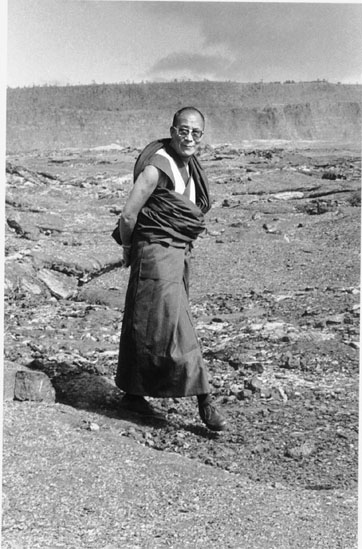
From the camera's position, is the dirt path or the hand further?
the hand

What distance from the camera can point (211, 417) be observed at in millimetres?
3625

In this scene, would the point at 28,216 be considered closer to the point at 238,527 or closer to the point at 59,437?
the point at 59,437

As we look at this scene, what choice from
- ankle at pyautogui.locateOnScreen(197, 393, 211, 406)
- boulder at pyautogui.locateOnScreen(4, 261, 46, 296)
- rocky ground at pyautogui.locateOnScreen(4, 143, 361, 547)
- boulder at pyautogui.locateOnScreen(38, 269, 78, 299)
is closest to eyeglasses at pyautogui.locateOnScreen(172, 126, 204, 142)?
ankle at pyautogui.locateOnScreen(197, 393, 211, 406)

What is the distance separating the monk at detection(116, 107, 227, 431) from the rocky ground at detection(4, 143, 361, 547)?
0.26 meters

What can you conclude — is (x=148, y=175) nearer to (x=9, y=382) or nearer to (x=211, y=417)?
(x=211, y=417)

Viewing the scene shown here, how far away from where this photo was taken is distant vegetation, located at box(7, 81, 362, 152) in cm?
2308

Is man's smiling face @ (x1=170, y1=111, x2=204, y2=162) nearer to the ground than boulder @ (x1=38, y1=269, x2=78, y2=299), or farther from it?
farther from it

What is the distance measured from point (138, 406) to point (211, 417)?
38 cm

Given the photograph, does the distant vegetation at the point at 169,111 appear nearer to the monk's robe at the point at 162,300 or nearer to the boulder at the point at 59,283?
the boulder at the point at 59,283

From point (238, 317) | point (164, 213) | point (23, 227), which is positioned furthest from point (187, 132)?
point (23, 227)

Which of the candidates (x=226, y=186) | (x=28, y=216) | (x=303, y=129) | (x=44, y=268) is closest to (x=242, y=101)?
(x=303, y=129)

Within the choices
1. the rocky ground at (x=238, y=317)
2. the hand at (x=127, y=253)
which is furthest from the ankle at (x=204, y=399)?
the hand at (x=127, y=253)

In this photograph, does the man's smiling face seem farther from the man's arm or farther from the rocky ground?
the rocky ground

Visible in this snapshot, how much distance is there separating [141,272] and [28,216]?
6.05m
